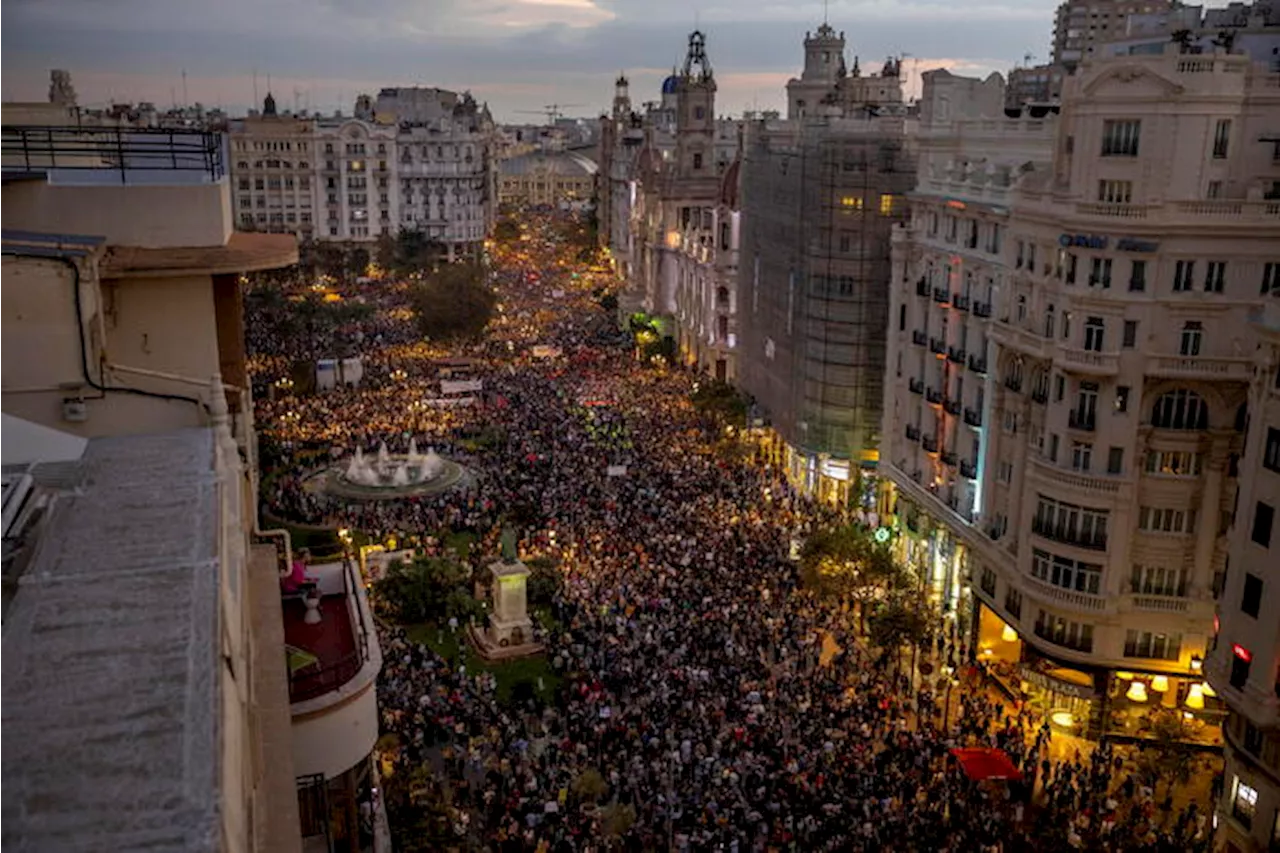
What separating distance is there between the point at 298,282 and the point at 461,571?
87.2m

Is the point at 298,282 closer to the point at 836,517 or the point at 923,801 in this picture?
the point at 836,517

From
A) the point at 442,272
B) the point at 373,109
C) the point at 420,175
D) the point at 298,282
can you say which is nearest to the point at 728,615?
the point at 442,272

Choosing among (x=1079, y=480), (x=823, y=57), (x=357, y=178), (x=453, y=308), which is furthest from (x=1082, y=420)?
(x=357, y=178)

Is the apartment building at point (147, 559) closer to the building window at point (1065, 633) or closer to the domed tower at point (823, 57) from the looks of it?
the building window at point (1065, 633)

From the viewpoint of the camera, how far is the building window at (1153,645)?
108 feet

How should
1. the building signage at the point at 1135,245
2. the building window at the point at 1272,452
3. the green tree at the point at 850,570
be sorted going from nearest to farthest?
1. the building window at the point at 1272,452
2. the building signage at the point at 1135,245
3. the green tree at the point at 850,570

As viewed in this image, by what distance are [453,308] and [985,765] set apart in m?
68.8

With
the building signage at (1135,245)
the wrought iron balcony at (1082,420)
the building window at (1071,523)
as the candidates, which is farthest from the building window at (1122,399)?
the building signage at (1135,245)

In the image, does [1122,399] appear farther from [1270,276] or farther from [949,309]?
[949,309]

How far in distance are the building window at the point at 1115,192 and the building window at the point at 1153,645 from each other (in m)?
12.1

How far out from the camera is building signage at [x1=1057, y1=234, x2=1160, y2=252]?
3177cm

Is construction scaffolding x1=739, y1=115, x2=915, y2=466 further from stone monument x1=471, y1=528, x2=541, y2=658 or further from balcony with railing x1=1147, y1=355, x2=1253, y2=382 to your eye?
stone monument x1=471, y1=528, x2=541, y2=658

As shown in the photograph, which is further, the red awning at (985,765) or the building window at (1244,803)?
the red awning at (985,765)

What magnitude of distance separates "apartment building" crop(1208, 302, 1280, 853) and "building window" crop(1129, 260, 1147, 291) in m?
5.45
